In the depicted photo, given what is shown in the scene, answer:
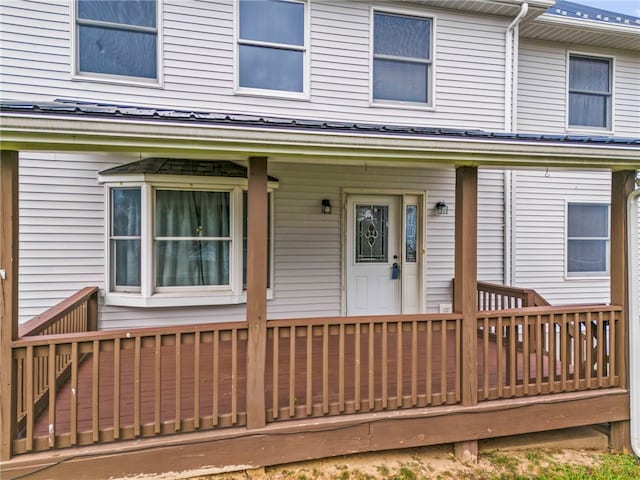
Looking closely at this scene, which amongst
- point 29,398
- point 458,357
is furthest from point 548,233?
point 29,398

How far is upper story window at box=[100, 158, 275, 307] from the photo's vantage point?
489 centimetres

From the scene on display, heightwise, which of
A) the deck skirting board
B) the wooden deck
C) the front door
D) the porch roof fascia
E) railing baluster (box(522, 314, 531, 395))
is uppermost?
the porch roof fascia

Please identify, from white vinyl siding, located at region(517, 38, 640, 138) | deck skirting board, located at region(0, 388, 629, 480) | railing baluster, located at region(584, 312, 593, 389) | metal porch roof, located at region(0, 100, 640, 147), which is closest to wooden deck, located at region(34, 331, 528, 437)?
deck skirting board, located at region(0, 388, 629, 480)

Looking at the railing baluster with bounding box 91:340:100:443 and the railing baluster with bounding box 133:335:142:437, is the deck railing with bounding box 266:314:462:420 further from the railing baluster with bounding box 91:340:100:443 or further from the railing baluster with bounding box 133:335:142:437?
the railing baluster with bounding box 91:340:100:443

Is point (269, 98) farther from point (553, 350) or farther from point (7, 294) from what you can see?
point (553, 350)

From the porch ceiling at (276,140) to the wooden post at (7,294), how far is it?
0.22 m

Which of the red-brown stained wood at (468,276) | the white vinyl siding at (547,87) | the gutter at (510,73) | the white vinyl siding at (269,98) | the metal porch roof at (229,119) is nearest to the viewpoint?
the metal porch roof at (229,119)

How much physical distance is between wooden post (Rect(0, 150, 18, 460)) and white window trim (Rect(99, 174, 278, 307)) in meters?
2.08

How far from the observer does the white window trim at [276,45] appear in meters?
5.36

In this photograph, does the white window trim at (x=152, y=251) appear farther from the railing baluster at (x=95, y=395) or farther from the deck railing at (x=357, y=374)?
the railing baluster at (x=95, y=395)

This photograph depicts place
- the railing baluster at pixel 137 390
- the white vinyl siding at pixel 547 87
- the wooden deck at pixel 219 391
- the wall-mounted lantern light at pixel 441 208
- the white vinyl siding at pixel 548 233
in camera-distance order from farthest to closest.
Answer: the white vinyl siding at pixel 547 87, the white vinyl siding at pixel 548 233, the wall-mounted lantern light at pixel 441 208, the wooden deck at pixel 219 391, the railing baluster at pixel 137 390

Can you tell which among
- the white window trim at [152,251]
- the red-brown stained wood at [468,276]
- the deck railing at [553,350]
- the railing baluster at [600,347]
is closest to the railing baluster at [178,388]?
the white window trim at [152,251]

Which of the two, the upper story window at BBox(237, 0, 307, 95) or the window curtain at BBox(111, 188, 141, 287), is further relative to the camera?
the upper story window at BBox(237, 0, 307, 95)

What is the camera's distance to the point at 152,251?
16.1ft
